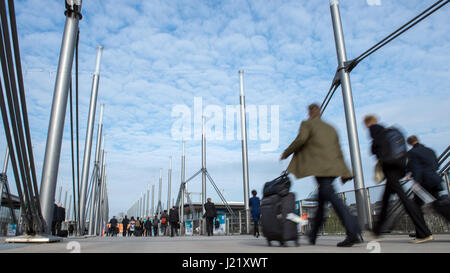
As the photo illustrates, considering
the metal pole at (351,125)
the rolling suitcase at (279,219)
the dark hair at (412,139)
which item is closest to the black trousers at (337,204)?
the rolling suitcase at (279,219)

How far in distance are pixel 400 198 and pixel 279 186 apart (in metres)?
1.59

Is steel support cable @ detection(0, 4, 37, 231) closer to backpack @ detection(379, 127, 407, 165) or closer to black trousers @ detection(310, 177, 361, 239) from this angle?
black trousers @ detection(310, 177, 361, 239)

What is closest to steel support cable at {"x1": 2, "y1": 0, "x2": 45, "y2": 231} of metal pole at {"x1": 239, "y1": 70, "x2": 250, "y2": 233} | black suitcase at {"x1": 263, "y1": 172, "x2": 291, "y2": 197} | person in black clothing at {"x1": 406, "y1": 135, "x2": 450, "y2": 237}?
black suitcase at {"x1": 263, "y1": 172, "x2": 291, "y2": 197}

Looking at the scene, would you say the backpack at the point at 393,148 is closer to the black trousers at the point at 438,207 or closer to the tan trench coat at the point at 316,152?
the tan trench coat at the point at 316,152

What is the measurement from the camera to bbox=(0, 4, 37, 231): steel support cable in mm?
3733

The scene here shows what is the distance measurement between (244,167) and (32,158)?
50.1 feet

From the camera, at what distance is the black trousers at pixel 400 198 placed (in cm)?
448

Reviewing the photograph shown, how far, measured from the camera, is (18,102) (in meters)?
4.33

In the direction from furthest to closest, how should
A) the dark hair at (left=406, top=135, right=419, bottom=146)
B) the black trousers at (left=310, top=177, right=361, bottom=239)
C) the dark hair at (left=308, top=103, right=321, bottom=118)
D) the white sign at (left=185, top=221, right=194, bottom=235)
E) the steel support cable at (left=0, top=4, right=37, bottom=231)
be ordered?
the white sign at (left=185, top=221, right=194, bottom=235) < the dark hair at (left=406, top=135, right=419, bottom=146) < the dark hair at (left=308, top=103, right=321, bottom=118) < the black trousers at (left=310, top=177, right=361, bottom=239) < the steel support cable at (left=0, top=4, right=37, bottom=231)

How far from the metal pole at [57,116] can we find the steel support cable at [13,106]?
2.44ft

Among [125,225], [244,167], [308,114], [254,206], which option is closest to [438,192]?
[308,114]

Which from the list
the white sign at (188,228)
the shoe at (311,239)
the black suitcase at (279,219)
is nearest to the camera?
the black suitcase at (279,219)
